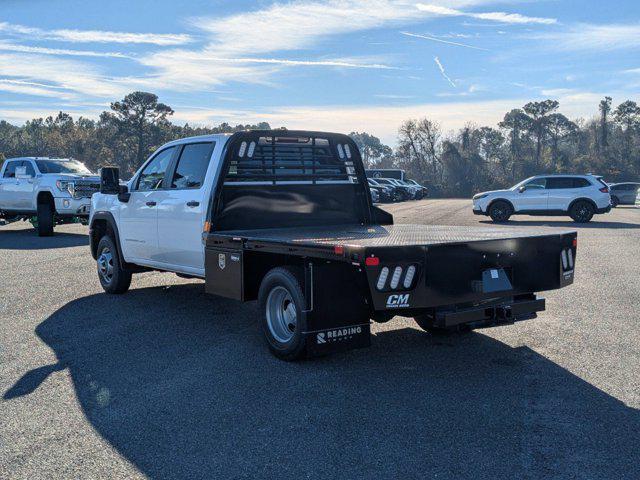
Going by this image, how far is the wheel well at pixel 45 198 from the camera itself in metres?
18.2

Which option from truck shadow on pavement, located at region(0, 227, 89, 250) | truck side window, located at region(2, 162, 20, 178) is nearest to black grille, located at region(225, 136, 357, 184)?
truck shadow on pavement, located at region(0, 227, 89, 250)

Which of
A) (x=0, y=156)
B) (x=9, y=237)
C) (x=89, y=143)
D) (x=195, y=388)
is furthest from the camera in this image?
(x=89, y=143)

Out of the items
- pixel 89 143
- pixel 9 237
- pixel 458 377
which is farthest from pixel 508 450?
pixel 89 143

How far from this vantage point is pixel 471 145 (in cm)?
9400

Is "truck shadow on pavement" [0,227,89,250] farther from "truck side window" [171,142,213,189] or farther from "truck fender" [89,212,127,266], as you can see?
"truck side window" [171,142,213,189]

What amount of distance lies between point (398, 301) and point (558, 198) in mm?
20792

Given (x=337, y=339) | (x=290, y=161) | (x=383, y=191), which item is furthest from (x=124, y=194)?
(x=383, y=191)

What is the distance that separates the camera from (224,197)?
715 cm

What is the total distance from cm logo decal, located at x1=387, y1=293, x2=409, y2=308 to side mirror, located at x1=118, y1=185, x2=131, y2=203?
499cm

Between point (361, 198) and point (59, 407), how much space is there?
4390 mm

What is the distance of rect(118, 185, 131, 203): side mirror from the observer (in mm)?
8906

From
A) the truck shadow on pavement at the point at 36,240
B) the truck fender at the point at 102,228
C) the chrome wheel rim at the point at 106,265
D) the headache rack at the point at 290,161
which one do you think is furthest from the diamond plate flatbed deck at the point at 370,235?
the truck shadow on pavement at the point at 36,240

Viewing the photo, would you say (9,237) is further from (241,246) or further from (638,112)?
(638,112)

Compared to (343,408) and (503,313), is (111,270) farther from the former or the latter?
(503,313)
